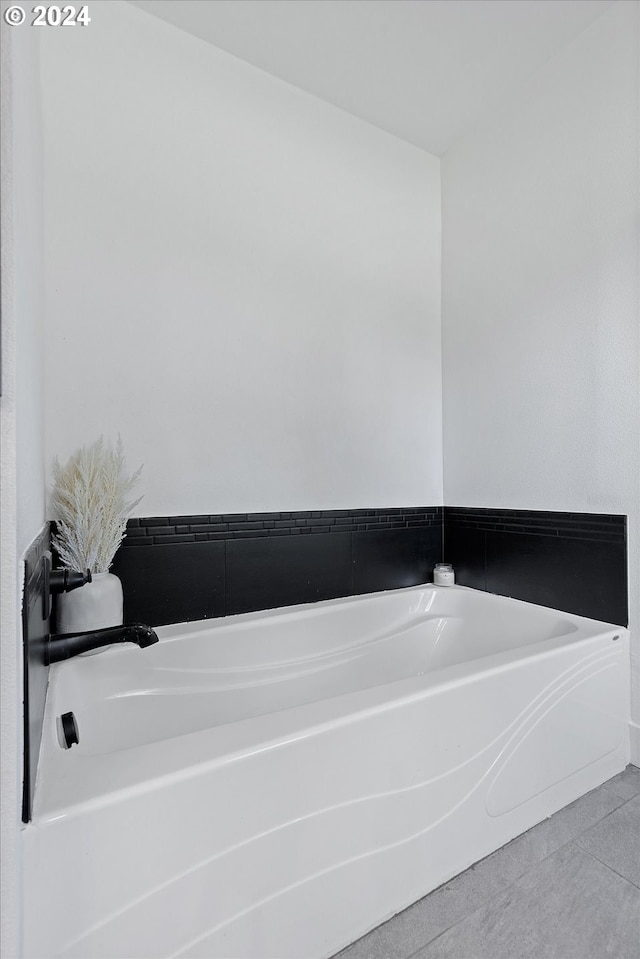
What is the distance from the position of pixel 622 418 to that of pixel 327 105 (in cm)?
196

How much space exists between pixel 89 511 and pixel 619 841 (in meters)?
1.87

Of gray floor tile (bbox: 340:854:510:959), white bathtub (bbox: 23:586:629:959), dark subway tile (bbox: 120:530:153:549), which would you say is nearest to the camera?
white bathtub (bbox: 23:586:629:959)

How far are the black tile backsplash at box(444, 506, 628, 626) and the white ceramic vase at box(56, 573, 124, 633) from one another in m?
1.69

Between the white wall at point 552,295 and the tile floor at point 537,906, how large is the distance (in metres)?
0.59

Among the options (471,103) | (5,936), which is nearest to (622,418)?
(471,103)

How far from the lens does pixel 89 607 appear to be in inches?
57.7

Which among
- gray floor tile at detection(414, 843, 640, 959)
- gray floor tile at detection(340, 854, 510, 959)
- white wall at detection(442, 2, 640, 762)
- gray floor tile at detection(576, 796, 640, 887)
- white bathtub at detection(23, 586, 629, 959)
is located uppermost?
white wall at detection(442, 2, 640, 762)

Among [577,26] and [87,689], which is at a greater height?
[577,26]

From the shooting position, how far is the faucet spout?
1167mm

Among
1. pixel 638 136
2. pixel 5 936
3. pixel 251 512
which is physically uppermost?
pixel 638 136

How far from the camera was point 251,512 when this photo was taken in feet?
6.57

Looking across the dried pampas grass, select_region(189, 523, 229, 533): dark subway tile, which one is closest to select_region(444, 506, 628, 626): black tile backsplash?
select_region(189, 523, 229, 533): dark subway tile

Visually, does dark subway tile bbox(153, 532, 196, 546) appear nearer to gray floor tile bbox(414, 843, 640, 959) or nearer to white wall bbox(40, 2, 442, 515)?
white wall bbox(40, 2, 442, 515)

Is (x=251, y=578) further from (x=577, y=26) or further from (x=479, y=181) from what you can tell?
(x=577, y=26)
